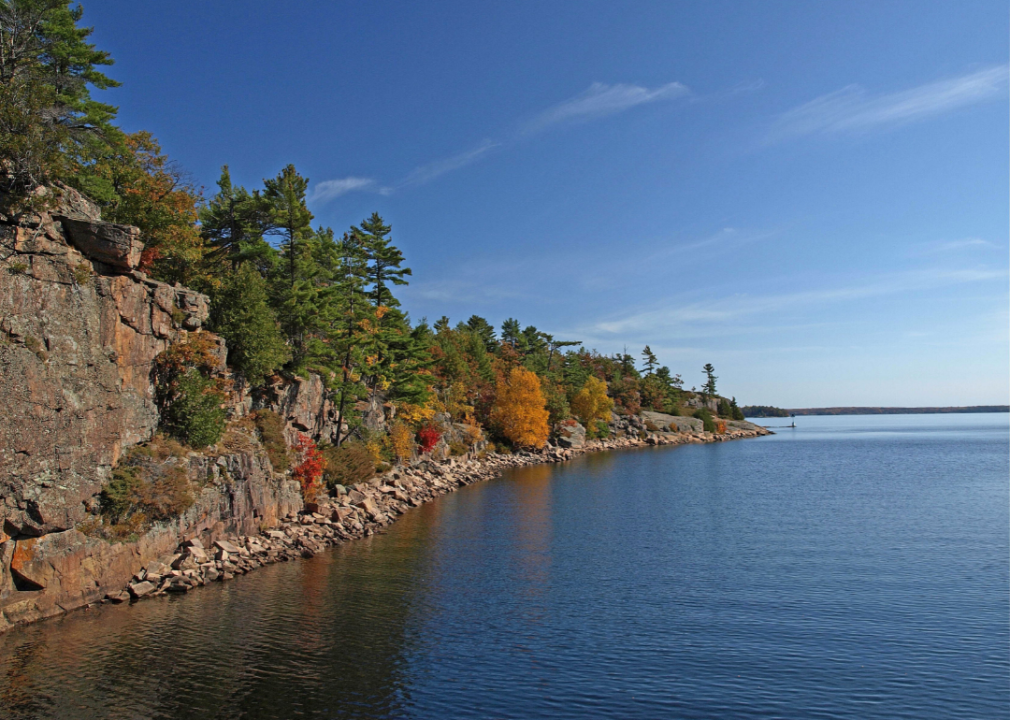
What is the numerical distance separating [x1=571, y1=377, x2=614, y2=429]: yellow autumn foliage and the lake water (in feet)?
245

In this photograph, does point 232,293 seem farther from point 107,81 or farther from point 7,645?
point 7,645

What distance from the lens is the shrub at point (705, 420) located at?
144m

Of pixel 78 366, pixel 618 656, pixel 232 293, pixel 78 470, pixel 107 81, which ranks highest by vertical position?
pixel 107 81

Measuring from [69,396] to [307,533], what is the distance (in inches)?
572

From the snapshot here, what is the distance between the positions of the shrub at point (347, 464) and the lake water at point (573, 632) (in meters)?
7.60

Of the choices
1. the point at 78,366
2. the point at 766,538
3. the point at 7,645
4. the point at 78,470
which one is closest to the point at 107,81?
the point at 78,366

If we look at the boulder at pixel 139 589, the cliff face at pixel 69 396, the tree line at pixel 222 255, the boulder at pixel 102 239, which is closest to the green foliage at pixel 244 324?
the tree line at pixel 222 255

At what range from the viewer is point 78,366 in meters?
24.1

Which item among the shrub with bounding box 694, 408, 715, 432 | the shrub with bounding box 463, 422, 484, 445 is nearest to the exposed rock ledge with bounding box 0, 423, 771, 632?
the shrub with bounding box 463, 422, 484, 445

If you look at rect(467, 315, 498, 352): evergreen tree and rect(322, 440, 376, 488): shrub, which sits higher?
rect(467, 315, 498, 352): evergreen tree

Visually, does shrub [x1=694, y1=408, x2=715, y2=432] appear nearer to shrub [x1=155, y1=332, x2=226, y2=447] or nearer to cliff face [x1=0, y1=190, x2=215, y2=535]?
shrub [x1=155, y1=332, x2=226, y2=447]

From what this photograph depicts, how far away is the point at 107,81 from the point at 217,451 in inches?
938

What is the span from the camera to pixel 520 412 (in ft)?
290

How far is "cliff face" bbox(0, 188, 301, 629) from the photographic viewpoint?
68.5ft
